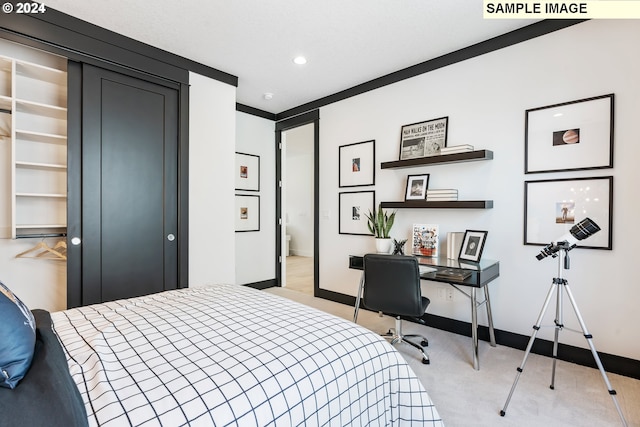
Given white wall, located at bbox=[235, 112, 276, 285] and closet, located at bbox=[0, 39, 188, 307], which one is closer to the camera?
closet, located at bbox=[0, 39, 188, 307]

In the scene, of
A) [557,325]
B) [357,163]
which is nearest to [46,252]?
[357,163]

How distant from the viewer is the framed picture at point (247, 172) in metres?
4.36

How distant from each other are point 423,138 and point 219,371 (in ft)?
9.71

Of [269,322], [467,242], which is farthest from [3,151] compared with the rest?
[467,242]

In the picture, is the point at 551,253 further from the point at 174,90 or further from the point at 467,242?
the point at 174,90

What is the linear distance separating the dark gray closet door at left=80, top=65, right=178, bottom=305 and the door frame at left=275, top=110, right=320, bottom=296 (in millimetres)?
1844

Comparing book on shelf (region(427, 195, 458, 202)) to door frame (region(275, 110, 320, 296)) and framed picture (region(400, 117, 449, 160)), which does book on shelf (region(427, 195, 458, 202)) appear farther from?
door frame (region(275, 110, 320, 296))

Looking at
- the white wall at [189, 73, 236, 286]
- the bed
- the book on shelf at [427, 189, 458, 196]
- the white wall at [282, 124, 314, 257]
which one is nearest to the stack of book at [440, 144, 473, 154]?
the book on shelf at [427, 189, 458, 196]

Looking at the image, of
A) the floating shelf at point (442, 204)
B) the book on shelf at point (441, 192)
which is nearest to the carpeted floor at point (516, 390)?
the floating shelf at point (442, 204)

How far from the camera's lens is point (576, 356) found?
2.35m

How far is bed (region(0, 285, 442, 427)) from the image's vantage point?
31.2 inches

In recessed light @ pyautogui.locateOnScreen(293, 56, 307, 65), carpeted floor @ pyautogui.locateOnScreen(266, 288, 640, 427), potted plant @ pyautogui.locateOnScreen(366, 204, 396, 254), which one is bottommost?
carpeted floor @ pyautogui.locateOnScreen(266, 288, 640, 427)

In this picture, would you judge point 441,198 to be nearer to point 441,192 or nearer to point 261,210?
point 441,192

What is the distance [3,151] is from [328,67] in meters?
2.87
